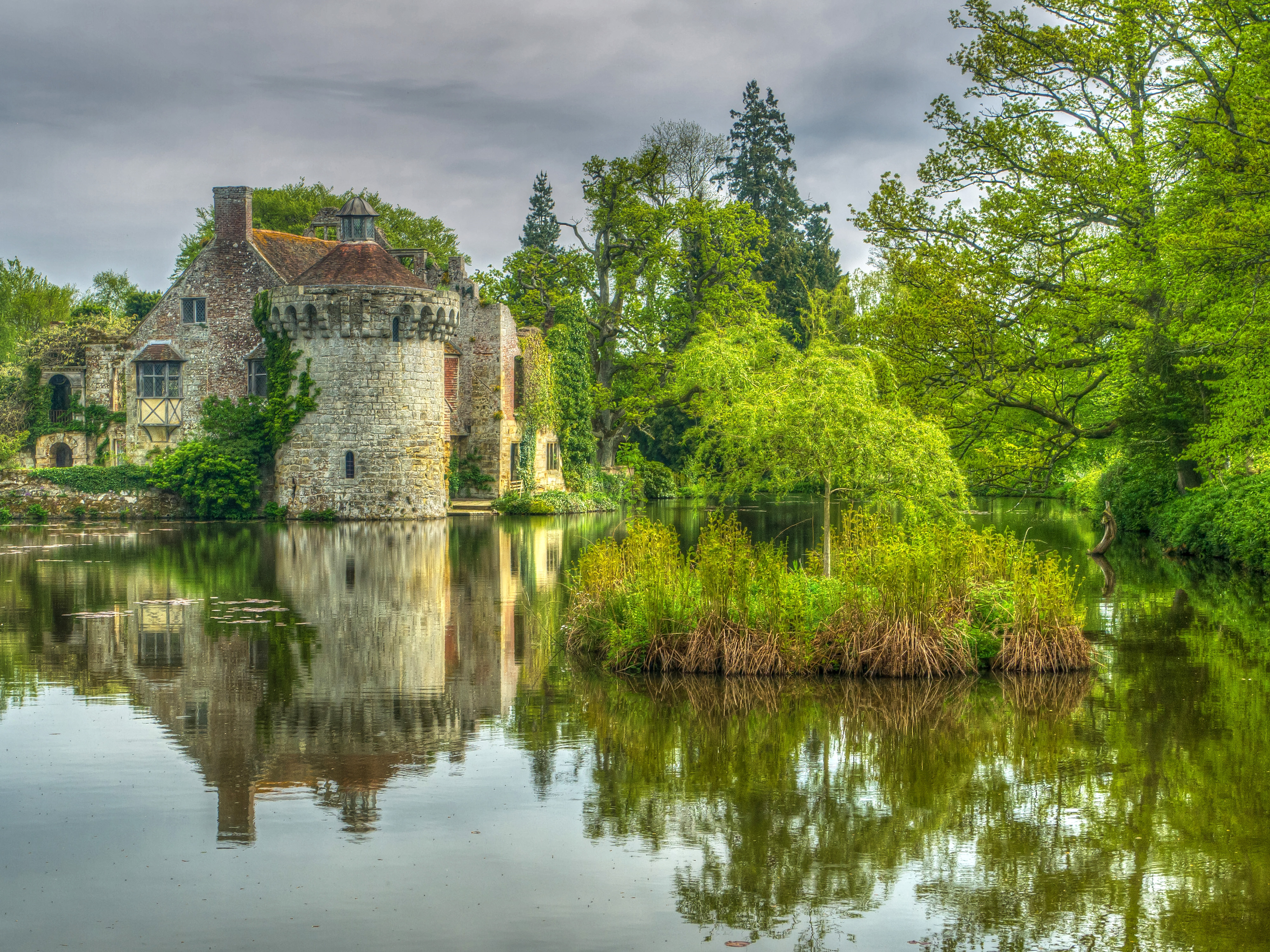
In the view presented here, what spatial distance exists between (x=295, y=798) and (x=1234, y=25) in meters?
21.8

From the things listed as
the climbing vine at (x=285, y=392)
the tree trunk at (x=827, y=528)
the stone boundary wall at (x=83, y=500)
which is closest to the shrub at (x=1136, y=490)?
the tree trunk at (x=827, y=528)

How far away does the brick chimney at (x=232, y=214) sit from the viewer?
136 ft

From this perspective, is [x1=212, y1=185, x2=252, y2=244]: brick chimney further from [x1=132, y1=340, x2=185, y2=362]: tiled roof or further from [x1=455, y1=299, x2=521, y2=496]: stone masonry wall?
[x1=455, y1=299, x2=521, y2=496]: stone masonry wall

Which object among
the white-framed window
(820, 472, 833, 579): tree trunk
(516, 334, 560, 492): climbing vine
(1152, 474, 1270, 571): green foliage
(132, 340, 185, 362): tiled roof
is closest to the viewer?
(820, 472, 833, 579): tree trunk

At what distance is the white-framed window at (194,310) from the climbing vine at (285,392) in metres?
3.72

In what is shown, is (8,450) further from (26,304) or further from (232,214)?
(26,304)

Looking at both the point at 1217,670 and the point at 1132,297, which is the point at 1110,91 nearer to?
the point at 1132,297

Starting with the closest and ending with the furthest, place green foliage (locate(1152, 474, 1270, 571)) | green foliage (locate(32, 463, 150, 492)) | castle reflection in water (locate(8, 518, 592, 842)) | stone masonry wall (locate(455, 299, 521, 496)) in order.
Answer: castle reflection in water (locate(8, 518, 592, 842))
green foliage (locate(1152, 474, 1270, 571))
green foliage (locate(32, 463, 150, 492))
stone masonry wall (locate(455, 299, 521, 496))

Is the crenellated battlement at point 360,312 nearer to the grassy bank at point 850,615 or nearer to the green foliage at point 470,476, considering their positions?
the green foliage at point 470,476

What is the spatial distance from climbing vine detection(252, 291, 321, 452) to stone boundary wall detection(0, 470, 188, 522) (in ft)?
13.2

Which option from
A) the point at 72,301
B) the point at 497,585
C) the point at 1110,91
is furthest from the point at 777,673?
the point at 72,301

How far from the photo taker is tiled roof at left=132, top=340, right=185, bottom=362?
41.5 meters

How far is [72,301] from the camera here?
74.7 metres

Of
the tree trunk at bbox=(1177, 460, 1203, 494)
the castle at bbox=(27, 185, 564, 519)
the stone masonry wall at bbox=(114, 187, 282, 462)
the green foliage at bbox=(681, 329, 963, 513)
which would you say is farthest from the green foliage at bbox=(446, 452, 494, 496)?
the green foliage at bbox=(681, 329, 963, 513)
